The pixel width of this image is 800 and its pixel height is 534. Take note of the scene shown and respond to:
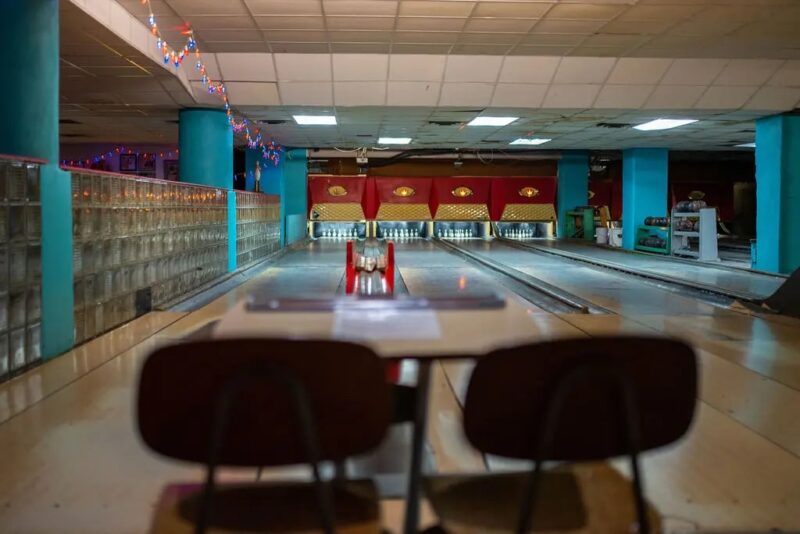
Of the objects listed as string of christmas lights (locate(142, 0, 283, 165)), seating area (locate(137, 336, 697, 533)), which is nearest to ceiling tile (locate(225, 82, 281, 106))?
string of christmas lights (locate(142, 0, 283, 165))

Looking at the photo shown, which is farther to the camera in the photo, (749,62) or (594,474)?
(749,62)

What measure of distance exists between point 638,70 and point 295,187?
14597 mm

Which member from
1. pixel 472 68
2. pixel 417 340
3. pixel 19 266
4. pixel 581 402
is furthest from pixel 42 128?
pixel 472 68

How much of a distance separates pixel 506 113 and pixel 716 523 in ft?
40.3

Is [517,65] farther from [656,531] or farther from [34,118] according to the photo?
[656,531]

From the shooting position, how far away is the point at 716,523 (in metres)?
2.92

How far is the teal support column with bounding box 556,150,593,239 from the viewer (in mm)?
25500

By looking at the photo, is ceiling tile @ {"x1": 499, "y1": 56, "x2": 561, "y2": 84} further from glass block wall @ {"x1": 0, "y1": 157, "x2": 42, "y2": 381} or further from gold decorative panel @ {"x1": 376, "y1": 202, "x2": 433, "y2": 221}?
gold decorative panel @ {"x1": 376, "y1": 202, "x2": 433, "y2": 221}

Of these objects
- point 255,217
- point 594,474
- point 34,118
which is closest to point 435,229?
point 255,217

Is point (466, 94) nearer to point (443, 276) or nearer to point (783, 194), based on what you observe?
point (443, 276)

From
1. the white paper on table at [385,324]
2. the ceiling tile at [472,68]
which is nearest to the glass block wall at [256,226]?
the ceiling tile at [472,68]

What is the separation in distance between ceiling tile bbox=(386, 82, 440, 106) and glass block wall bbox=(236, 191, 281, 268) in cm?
360

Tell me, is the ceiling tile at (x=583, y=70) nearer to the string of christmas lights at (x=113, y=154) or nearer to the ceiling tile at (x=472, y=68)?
the ceiling tile at (x=472, y=68)

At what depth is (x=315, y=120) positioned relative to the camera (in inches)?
619
